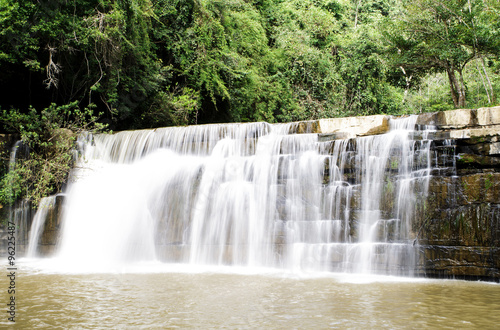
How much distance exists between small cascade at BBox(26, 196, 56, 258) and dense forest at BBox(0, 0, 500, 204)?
15.5 inches

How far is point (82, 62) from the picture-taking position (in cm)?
1477

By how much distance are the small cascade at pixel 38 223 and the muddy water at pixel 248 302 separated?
11.3 ft

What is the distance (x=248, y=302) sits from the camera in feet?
19.3

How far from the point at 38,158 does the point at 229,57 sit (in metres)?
11.1

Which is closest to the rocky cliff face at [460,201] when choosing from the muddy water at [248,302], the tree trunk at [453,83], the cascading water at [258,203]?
the cascading water at [258,203]

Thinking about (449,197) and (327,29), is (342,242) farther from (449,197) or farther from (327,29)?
(327,29)

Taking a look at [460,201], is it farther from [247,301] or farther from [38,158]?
[38,158]

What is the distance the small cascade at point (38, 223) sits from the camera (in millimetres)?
11234

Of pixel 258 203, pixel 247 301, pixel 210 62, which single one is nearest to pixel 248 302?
pixel 247 301

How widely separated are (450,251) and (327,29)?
24098mm

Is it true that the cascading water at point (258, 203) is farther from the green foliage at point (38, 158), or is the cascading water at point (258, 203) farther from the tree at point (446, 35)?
the tree at point (446, 35)

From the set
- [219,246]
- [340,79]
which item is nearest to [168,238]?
[219,246]

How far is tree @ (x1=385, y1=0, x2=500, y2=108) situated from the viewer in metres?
18.4

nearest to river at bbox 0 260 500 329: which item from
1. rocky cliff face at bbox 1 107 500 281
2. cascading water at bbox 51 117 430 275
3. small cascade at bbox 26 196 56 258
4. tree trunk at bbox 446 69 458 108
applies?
rocky cliff face at bbox 1 107 500 281
